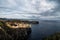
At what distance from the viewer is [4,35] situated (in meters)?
46.1

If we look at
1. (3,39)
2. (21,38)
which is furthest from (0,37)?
(21,38)

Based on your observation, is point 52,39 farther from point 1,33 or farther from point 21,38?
point 21,38

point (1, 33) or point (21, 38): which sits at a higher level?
point (1, 33)

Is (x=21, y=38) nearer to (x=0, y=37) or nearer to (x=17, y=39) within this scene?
(x=17, y=39)

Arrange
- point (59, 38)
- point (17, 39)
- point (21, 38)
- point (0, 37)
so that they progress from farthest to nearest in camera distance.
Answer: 1. point (21, 38)
2. point (17, 39)
3. point (0, 37)
4. point (59, 38)

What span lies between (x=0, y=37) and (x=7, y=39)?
3348 mm

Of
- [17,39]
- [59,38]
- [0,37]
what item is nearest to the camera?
[59,38]

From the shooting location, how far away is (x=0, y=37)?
44219 millimetres

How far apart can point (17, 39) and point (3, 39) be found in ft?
A: 50.8

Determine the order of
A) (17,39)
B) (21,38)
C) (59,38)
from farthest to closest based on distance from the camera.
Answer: (21,38) < (17,39) < (59,38)

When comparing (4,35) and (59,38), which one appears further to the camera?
(4,35)

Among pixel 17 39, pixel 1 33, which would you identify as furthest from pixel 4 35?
pixel 17 39

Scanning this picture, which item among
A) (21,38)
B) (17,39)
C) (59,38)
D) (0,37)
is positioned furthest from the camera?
(21,38)

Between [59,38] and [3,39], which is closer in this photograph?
[59,38]
